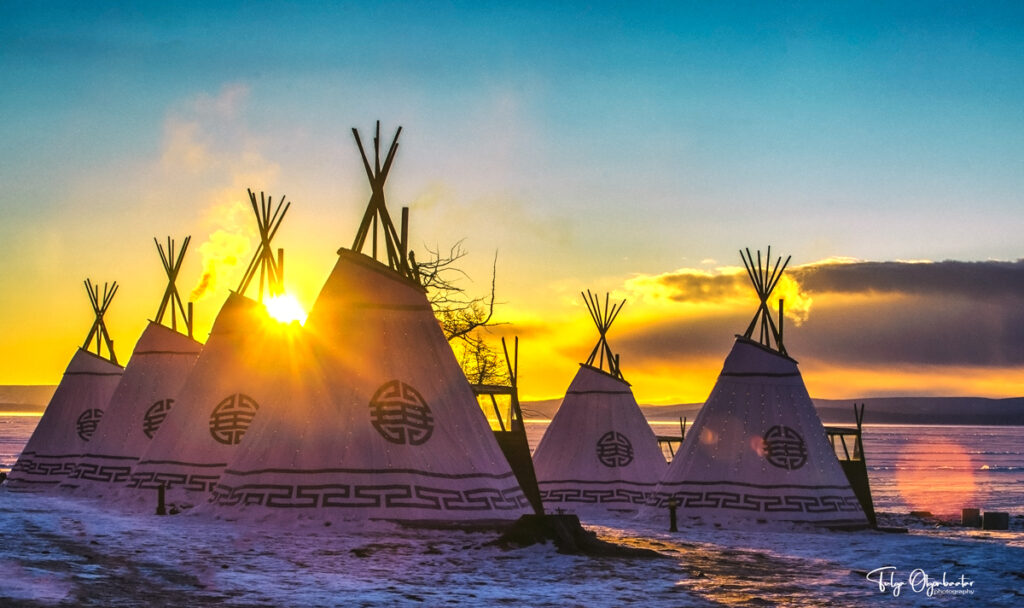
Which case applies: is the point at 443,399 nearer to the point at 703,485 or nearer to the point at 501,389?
the point at 501,389

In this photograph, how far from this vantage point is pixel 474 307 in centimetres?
2869

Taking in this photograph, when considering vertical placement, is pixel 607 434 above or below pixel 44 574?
above

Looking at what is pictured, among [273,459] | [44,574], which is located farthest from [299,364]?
[44,574]

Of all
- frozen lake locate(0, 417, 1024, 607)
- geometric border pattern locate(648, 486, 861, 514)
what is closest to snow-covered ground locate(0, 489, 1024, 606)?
frozen lake locate(0, 417, 1024, 607)

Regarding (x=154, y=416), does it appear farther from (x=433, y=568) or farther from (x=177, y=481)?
(x=433, y=568)

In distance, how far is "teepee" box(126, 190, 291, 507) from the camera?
778 inches

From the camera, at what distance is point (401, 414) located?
15.9 m

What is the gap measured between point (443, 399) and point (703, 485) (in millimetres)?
6817

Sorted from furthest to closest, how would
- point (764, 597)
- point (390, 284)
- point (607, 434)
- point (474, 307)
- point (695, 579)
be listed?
1. point (474, 307)
2. point (607, 434)
3. point (390, 284)
4. point (695, 579)
5. point (764, 597)

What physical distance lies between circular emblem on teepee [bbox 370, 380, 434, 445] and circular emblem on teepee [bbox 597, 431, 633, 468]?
11.0 meters

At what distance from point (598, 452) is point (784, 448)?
6.48m

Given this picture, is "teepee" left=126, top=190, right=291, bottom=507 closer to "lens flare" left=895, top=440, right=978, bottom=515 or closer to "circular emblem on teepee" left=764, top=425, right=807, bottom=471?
"circular emblem on teepee" left=764, top=425, right=807, bottom=471
